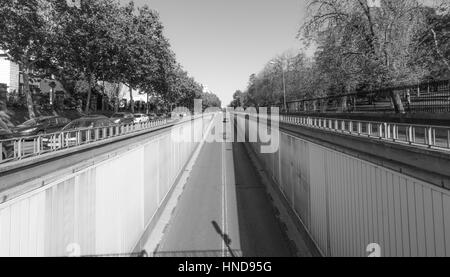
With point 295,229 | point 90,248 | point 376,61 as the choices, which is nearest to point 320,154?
point 295,229

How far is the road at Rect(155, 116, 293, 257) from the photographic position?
53.7 feet

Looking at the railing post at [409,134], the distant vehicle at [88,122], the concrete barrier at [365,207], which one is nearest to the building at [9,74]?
the distant vehicle at [88,122]

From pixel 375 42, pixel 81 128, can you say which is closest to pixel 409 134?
pixel 81 128

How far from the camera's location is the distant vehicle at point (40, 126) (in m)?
26.3

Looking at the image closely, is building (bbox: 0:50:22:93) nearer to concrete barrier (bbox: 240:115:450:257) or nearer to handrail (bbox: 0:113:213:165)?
handrail (bbox: 0:113:213:165)

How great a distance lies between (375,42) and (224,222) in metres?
19.2

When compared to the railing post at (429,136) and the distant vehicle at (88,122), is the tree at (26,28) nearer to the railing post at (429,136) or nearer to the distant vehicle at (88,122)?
the distant vehicle at (88,122)

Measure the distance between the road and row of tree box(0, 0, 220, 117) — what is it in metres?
18.4

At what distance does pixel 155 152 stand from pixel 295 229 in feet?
26.3

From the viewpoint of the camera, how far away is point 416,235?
703cm

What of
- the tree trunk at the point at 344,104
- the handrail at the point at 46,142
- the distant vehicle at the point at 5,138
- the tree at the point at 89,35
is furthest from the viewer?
the tree trunk at the point at 344,104

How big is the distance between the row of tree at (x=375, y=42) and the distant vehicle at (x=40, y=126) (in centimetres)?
2309

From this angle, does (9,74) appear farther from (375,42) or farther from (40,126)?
(375,42)

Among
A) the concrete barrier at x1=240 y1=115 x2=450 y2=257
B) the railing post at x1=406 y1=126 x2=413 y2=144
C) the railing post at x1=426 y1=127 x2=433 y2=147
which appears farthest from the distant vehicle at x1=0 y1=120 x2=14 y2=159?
the railing post at x1=426 y1=127 x2=433 y2=147
